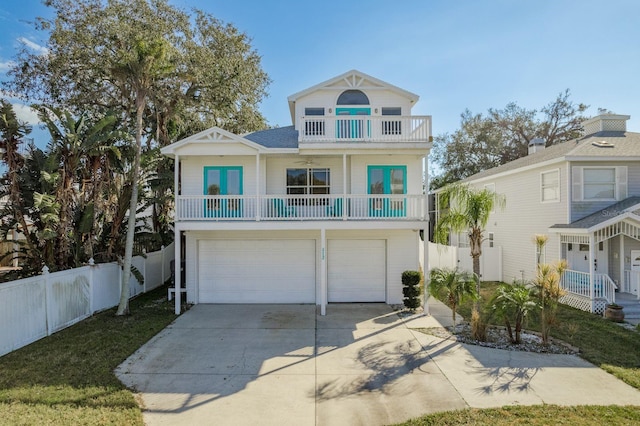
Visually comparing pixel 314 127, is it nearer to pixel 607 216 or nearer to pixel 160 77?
pixel 160 77

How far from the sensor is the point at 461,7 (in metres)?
11.2

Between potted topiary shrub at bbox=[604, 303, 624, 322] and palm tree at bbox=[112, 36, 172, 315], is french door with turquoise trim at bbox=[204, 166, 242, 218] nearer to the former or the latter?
palm tree at bbox=[112, 36, 172, 315]

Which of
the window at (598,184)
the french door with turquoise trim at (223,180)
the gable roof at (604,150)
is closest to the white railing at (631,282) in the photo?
the window at (598,184)

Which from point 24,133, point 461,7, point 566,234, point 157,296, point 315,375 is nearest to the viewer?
point 315,375

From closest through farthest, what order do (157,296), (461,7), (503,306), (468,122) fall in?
(503,306) → (461,7) → (157,296) → (468,122)

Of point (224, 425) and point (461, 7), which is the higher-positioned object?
point (461, 7)

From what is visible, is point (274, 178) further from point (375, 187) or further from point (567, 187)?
point (567, 187)

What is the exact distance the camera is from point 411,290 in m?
11.6

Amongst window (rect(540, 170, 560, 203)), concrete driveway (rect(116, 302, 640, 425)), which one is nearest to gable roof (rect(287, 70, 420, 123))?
window (rect(540, 170, 560, 203))

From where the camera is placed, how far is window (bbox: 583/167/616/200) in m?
13.1

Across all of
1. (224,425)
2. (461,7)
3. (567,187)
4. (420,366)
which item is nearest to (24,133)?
(224,425)

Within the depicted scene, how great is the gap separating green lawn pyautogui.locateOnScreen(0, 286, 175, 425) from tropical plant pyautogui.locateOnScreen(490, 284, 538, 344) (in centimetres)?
789

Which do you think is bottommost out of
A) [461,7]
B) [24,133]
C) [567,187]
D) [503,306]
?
[503,306]

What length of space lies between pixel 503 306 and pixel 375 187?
20.3ft
